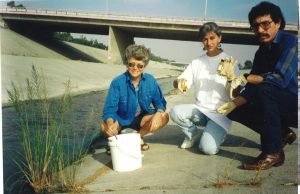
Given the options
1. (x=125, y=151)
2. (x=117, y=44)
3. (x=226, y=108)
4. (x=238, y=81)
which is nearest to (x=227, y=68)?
(x=238, y=81)

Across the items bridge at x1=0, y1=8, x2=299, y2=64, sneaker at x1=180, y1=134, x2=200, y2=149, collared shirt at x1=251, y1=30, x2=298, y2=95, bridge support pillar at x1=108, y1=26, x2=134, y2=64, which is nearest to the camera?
collared shirt at x1=251, y1=30, x2=298, y2=95

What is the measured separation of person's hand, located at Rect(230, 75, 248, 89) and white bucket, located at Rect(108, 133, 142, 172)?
719 mm

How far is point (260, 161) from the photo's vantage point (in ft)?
6.46

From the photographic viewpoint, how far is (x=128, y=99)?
2490mm

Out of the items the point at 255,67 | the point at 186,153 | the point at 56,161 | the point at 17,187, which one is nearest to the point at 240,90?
the point at 255,67

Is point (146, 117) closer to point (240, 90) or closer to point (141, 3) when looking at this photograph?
point (240, 90)

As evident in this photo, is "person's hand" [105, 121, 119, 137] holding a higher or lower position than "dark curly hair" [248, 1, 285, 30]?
lower

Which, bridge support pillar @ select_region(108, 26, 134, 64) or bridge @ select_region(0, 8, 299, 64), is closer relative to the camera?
bridge @ select_region(0, 8, 299, 64)

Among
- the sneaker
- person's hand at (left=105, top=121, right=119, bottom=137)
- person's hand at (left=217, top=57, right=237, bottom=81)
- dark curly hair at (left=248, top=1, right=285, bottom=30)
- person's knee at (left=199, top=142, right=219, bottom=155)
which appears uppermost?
dark curly hair at (left=248, top=1, right=285, bottom=30)

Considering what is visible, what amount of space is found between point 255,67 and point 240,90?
0.19m

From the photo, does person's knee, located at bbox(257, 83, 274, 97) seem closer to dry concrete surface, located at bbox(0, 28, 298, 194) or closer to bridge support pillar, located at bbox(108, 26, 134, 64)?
dry concrete surface, located at bbox(0, 28, 298, 194)

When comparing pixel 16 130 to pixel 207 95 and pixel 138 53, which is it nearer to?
pixel 138 53

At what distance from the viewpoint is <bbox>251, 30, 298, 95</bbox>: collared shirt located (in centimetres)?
199

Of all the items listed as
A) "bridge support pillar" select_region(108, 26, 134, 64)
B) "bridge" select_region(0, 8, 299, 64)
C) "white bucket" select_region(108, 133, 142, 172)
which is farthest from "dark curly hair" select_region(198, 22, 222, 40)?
"bridge support pillar" select_region(108, 26, 134, 64)
